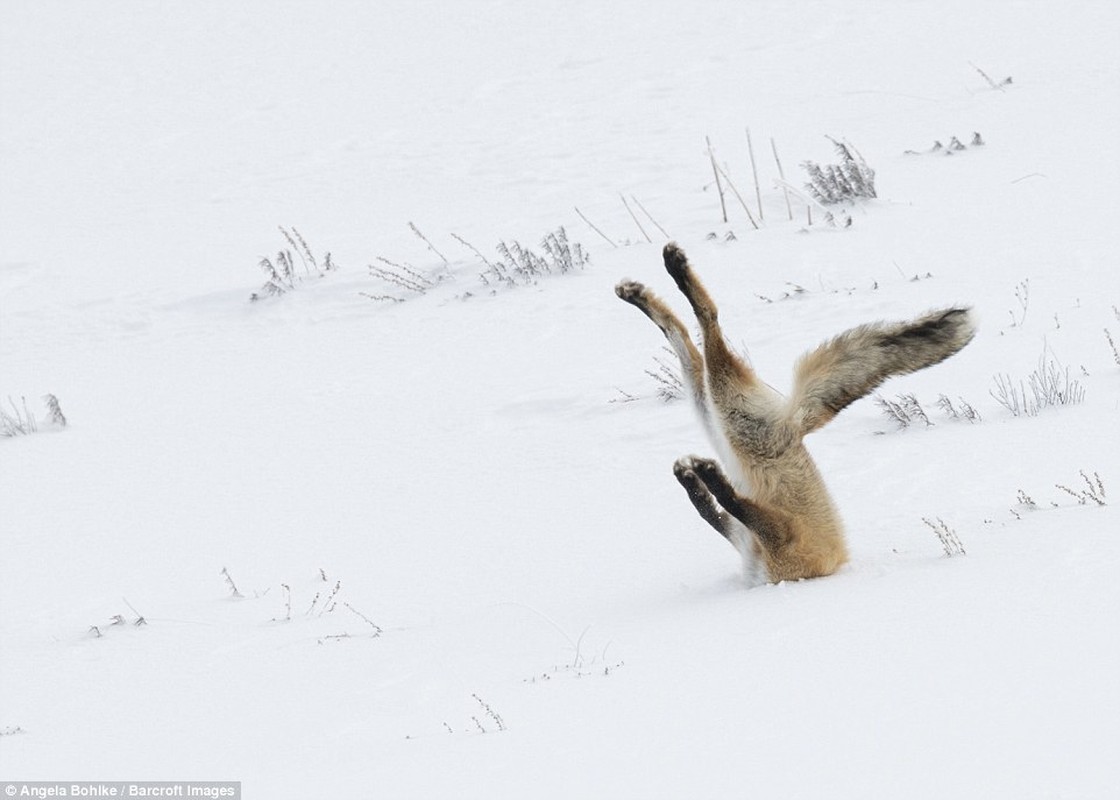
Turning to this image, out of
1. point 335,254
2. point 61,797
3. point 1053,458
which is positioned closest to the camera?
point 61,797

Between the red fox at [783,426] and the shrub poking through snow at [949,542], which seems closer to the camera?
the shrub poking through snow at [949,542]

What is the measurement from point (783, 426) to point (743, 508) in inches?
14.4

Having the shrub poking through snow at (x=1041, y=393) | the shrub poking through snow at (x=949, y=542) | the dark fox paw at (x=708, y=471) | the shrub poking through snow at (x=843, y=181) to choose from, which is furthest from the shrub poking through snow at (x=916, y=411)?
the shrub poking through snow at (x=843, y=181)

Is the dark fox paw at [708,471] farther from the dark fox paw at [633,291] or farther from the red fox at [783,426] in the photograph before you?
the dark fox paw at [633,291]

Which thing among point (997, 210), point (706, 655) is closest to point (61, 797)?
point (706, 655)

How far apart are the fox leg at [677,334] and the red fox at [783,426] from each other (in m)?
0.03

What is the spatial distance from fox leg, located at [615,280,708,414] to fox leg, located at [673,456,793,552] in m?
0.43

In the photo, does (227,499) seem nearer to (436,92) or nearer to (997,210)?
(997,210)

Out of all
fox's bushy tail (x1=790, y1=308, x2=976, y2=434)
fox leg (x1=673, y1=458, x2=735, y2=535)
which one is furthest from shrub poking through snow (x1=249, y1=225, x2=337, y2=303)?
fox's bushy tail (x1=790, y1=308, x2=976, y2=434)

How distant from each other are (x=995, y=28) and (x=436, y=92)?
20.5ft

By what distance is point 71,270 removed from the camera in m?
11.4

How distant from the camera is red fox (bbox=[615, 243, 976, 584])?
14.6 ft

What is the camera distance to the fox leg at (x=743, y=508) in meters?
4.41

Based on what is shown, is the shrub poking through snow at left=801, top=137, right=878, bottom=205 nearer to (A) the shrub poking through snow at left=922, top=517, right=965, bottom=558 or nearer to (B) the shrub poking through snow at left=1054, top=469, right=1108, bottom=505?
(B) the shrub poking through snow at left=1054, top=469, right=1108, bottom=505
